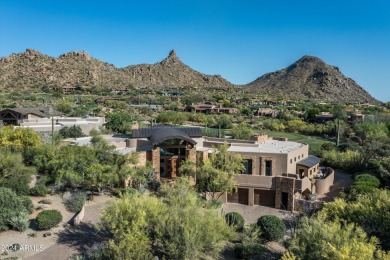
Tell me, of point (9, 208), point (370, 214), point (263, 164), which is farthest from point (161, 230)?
point (263, 164)

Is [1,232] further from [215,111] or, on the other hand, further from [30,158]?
[215,111]

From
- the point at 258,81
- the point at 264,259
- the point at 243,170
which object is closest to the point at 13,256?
the point at 264,259

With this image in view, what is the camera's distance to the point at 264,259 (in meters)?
18.4

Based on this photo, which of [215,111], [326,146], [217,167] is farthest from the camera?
[215,111]

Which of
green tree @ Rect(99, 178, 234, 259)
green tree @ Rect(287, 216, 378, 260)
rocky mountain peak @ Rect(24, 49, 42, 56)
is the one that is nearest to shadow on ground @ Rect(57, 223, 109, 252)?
green tree @ Rect(99, 178, 234, 259)

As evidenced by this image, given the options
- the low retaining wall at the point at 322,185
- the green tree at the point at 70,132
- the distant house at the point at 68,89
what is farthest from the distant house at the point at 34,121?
the distant house at the point at 68,89

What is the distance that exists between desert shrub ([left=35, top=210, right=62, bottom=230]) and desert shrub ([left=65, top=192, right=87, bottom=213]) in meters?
1.99

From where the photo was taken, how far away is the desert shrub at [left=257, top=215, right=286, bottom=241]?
65.7 ft

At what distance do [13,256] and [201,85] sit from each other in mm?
138754

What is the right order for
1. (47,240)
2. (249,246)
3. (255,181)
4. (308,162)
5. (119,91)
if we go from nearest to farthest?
(249,246) → (47,240) → (255,181) → (308,162) → (119,91)

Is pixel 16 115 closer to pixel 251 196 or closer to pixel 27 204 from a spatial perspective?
pixel 27 204

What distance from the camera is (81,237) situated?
18688mm

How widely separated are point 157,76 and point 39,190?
403 ft

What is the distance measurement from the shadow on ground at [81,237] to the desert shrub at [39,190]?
16.2ft
